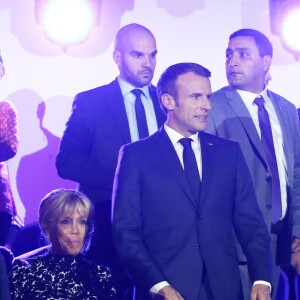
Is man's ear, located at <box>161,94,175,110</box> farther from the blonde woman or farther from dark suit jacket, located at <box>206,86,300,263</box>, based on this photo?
the blonde woman

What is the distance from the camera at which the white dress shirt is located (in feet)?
13.6

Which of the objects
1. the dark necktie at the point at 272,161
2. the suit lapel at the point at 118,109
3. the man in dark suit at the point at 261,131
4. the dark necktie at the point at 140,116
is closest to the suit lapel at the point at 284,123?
the man in dark suit at the point at 261,131

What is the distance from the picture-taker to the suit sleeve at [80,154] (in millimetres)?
3912

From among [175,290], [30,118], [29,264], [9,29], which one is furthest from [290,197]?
[9,29]

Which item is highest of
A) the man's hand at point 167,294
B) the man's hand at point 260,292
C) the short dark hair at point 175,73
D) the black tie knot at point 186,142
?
the short dark hair at point 175,73

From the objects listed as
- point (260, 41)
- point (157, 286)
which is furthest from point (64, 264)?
point (260, 41)

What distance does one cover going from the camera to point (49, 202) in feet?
12.2

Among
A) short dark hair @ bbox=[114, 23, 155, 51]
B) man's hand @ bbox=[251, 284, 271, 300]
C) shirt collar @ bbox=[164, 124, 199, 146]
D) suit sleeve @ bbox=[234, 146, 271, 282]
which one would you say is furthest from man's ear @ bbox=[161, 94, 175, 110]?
man's hand @ bbox=[251, 284, 271, 300]

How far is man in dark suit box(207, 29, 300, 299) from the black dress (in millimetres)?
790

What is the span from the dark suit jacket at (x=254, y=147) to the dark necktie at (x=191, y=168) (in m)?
0.62

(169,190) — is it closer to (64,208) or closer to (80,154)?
(64,208)

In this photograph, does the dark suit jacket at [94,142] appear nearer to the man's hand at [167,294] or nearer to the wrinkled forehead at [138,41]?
the wrinkled forehead at [138,41]

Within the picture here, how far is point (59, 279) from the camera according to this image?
3.55 metres

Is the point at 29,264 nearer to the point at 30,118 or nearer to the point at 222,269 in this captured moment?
the point at 222,269
